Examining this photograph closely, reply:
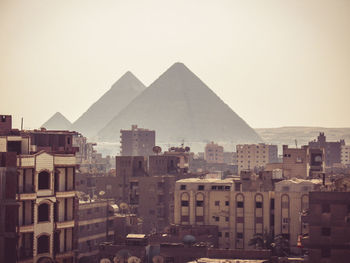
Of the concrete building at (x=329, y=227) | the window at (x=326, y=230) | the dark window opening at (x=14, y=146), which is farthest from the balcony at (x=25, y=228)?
the window at (x=326, y=230)

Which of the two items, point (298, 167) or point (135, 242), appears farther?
point (298, 167)

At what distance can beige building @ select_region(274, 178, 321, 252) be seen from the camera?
93400mm

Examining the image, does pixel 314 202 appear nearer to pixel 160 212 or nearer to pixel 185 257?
pixel 185 257

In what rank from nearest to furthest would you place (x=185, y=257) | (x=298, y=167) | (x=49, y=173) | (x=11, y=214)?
1. (x=11, y=214)
2. (x=49, y=173)
3. (x=185, y=257)
4. (x=298, y=167)

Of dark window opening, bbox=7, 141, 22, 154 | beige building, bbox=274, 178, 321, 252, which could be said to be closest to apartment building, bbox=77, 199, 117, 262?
beige building, bbox=274, 178, 321, 252

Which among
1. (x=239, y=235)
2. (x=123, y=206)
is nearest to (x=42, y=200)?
(x=239, y=235)

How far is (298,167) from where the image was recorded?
133m

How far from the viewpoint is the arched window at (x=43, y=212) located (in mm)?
51281

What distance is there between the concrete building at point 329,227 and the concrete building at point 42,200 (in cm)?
1742

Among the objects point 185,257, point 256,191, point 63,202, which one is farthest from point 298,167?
point 63,202

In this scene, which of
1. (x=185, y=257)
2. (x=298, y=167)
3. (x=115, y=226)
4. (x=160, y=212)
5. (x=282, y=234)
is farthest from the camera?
(x=298, y=167)

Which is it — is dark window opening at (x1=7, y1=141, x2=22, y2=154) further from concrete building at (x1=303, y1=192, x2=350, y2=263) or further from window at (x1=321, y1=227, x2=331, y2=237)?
window at (x1=321, y1=227, x2=331, y2=237)

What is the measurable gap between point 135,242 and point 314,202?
20688mm

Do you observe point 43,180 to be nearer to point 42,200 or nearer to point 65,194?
point 42,200
